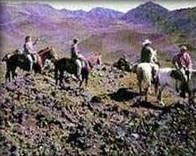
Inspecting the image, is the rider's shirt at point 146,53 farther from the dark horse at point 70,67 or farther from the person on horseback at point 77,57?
the person on horseback at point 77,57

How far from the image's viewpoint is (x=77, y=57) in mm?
9164

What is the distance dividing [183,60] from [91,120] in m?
1.03

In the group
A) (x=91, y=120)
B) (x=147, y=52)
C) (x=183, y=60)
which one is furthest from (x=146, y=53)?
(x=91, y=120)

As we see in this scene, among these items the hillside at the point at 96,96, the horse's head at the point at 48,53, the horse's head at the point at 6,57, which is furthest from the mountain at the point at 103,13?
the horse's head at the point at 6,57

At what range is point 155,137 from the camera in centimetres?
900

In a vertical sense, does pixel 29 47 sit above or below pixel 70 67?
above

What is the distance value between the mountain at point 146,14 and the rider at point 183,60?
37cm

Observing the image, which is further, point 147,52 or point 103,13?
point 147,52

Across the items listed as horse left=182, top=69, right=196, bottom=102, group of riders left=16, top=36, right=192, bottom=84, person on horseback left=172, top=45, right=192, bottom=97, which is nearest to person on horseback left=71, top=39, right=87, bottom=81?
group of riders left=16, top=36, right=192, bottom=84

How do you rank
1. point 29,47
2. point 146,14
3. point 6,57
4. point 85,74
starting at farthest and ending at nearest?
point 85,74 < point 29,47 < point 6,57 < point 146,14

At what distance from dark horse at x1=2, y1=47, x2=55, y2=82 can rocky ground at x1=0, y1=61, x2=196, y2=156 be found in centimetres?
10

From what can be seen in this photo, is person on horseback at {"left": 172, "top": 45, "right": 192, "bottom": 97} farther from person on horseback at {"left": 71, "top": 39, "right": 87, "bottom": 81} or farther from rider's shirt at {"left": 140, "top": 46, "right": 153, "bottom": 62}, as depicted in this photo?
person on horseback at {"left": 71, "top": 39, "right": 87, "bottom": 81}

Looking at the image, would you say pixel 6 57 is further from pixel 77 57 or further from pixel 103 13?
pixel 103 13

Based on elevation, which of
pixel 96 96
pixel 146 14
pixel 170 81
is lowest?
pixel 96 96
